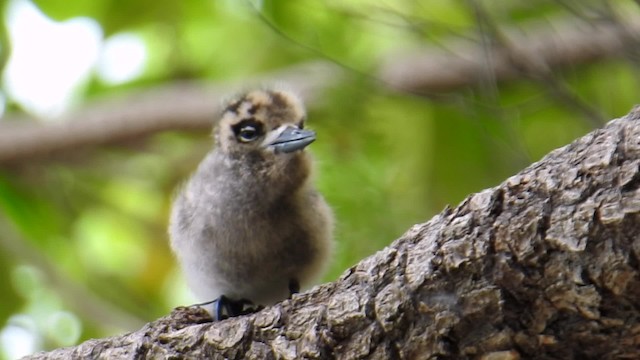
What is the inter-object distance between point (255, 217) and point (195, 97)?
1.93 meters

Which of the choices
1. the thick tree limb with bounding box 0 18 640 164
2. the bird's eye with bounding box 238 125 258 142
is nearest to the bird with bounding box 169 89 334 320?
the bird's eye with bounding box 238 125 258 142

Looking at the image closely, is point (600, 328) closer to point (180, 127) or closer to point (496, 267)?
point (496, 267)

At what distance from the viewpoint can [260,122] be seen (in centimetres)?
278

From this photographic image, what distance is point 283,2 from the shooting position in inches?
163

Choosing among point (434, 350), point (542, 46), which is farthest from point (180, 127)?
point (434, 350)

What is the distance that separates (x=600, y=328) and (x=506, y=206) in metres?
0.23

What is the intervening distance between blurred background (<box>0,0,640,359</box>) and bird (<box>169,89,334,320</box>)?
612mm

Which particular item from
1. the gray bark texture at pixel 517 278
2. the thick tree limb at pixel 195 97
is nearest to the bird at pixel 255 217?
the gray bark texture at pixel 517 278

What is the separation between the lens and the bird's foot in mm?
2525

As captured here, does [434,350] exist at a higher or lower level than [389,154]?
lower

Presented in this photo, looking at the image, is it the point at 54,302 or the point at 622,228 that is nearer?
the point at 622,228

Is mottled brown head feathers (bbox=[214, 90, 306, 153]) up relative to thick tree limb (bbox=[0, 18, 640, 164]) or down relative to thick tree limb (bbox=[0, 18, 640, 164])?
down

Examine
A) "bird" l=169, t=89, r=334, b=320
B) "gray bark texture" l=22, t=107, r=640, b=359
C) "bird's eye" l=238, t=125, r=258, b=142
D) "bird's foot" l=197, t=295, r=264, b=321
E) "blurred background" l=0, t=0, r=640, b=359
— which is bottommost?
"gray bark texture" l=22, t=107, r=640, b=359

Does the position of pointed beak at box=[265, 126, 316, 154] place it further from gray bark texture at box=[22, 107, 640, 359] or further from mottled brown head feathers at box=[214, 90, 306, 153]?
gray bark texture at box=[22, 107, 640, 359]
